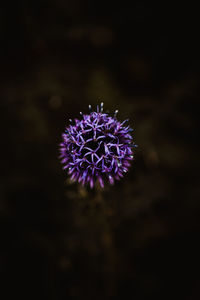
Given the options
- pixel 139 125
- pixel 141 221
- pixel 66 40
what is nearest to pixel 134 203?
pixel 141 221

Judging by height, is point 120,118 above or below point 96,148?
above

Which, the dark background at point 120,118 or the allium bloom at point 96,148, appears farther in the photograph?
the dark background at point 120,118

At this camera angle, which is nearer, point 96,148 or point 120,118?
point 96,148

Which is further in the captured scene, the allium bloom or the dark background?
the dark background

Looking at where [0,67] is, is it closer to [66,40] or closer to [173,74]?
[66,40]
